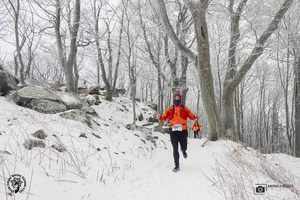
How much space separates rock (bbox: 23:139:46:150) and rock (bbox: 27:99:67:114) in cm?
315

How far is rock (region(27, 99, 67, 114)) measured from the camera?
7262 millimetres

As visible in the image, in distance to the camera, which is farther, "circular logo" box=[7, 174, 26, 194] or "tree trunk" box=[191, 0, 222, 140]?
"tree trunk" box=[191, 0, 222, 140]

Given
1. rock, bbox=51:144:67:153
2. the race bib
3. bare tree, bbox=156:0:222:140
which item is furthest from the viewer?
bare tree, bbox=156:0:222:140

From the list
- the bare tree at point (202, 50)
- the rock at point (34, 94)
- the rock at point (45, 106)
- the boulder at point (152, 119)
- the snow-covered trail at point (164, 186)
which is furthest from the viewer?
the boulder at point (152, 119)

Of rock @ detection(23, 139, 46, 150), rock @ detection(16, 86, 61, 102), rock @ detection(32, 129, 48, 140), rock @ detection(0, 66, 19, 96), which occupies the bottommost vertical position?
rock @ detection(23, 139, 46, 150)

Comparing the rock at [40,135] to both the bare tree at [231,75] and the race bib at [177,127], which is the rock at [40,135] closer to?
the race bib at [177,127]

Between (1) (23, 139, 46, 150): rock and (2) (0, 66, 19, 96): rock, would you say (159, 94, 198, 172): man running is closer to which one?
(1) (23, 139, 46, 150): rock

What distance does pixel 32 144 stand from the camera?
4266 millimetres

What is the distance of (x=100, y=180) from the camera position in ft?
13.0

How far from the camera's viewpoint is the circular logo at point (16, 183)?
273cm

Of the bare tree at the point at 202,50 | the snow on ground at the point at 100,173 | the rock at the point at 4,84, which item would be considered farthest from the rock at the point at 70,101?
the bare tree at the point at 202,50

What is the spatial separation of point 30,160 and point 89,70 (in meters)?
32.9

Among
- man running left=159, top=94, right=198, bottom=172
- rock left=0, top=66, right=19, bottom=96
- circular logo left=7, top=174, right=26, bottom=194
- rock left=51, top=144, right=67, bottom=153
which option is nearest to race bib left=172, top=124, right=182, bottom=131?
man running left=159, top=94, right=198, bottom=172

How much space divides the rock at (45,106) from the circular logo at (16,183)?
15.3 feet
